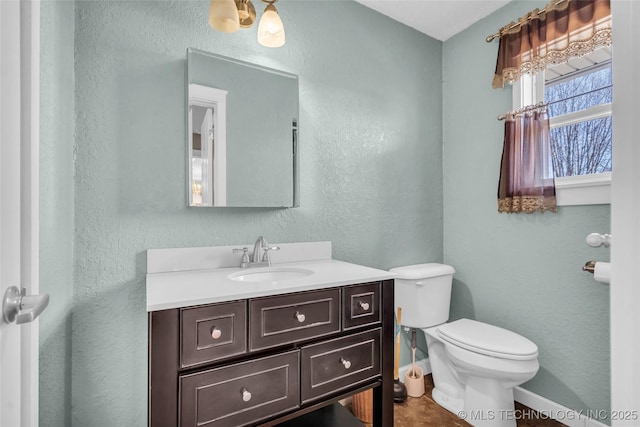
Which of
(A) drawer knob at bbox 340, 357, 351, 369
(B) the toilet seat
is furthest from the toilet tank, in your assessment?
(A) drawer knob at bbox 340, 357, 351, 369

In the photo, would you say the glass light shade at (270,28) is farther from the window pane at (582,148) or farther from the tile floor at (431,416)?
the tile floor at (431,416)

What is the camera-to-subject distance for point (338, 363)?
1281 mm

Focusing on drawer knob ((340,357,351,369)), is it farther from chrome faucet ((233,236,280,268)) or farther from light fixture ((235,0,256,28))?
light fixture ((235,0,256,28))

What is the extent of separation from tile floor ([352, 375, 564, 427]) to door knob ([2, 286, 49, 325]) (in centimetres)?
171

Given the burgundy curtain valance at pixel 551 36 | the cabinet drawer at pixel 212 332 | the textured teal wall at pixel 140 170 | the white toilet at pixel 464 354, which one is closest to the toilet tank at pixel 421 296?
the white toilet at pixel 464 354

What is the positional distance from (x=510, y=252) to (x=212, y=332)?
185cm

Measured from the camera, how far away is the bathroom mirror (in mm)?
1504

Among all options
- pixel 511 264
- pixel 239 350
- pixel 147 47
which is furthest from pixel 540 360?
pixel 147 47

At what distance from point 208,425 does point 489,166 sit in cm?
211

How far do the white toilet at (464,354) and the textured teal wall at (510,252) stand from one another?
0.80ft

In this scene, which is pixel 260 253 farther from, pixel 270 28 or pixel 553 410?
pixel 553 410

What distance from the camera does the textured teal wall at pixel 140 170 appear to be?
1.26 m

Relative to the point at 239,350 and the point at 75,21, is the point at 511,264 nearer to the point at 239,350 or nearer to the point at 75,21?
the point at 239,350

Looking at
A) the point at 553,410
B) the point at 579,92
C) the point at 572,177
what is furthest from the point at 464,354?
the point at 579,92
